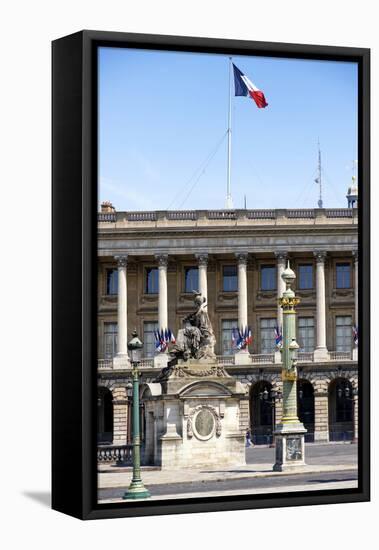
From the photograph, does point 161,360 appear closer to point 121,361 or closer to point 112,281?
point 121,361

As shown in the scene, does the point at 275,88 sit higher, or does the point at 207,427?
the point at 275,88

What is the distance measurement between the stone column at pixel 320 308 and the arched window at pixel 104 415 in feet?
11.2

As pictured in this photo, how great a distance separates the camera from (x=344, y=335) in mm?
44281

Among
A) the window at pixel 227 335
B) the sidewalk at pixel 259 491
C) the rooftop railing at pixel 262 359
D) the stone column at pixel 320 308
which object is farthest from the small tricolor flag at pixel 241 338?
the sidewalk at pixel 259 491

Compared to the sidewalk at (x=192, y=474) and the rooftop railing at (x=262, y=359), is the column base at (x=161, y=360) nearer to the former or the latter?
the rooftop railing at (x=262, y=359)

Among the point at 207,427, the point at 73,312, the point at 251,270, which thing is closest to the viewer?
the point at 73,312

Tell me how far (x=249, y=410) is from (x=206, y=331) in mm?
1311

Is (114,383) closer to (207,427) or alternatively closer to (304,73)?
(207,427)

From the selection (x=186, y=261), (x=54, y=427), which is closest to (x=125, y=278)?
(x=186, y=261)

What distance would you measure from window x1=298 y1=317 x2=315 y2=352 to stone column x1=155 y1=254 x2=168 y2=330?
7.11 feet

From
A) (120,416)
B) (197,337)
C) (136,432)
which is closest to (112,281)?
(197,337)

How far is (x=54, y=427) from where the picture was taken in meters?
41.0

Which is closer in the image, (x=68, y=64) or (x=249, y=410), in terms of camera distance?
(x=68, y=64)

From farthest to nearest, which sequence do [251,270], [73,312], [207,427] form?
1. [251,270]
2. [207,427]
3. [73,312]
